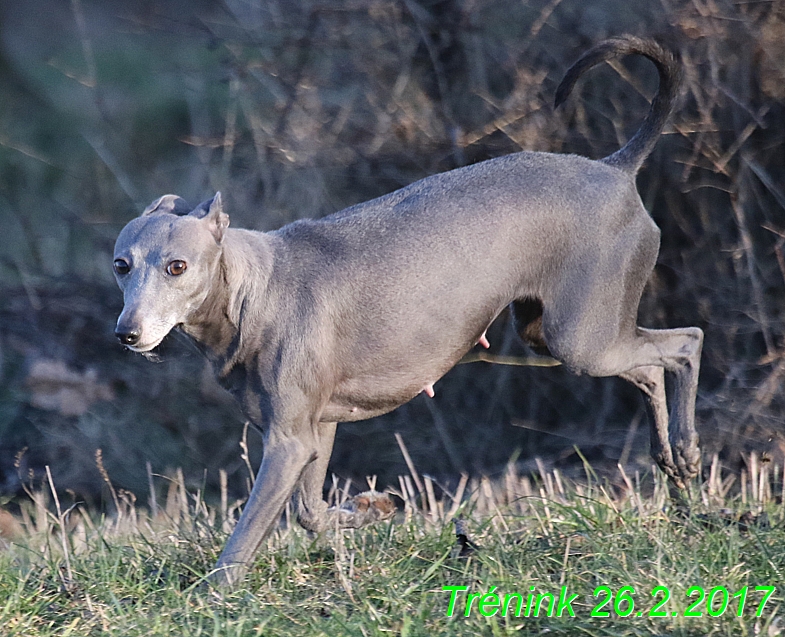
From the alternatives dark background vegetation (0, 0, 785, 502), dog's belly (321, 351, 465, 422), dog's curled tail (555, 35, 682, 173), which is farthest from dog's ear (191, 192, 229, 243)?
dark background vegetation (0, 0, 785, 502)

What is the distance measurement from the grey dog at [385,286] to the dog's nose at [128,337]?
0.51ft

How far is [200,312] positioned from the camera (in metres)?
4.10

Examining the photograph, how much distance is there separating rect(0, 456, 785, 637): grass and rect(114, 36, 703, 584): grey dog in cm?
23

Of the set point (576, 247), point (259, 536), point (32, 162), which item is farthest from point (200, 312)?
point (32, 162)

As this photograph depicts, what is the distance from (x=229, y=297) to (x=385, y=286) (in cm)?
62

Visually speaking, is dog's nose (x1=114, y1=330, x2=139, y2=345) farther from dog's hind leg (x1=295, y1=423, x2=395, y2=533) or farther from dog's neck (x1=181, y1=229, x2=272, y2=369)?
dog's hind leg (x1=295, y1=423, x2=395, y2=533)

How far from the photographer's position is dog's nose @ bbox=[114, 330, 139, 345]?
370cm

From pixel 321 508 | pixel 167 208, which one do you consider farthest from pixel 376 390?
pixel 167 208

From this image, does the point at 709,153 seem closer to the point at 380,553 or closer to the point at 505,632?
the point at 380,553

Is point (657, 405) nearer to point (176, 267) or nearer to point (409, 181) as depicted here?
point (176, 267)

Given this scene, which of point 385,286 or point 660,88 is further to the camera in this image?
point 660,88

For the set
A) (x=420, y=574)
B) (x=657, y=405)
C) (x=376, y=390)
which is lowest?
(x=420, y=574)

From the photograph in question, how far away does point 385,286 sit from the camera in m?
4.28

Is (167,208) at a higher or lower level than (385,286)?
higher
